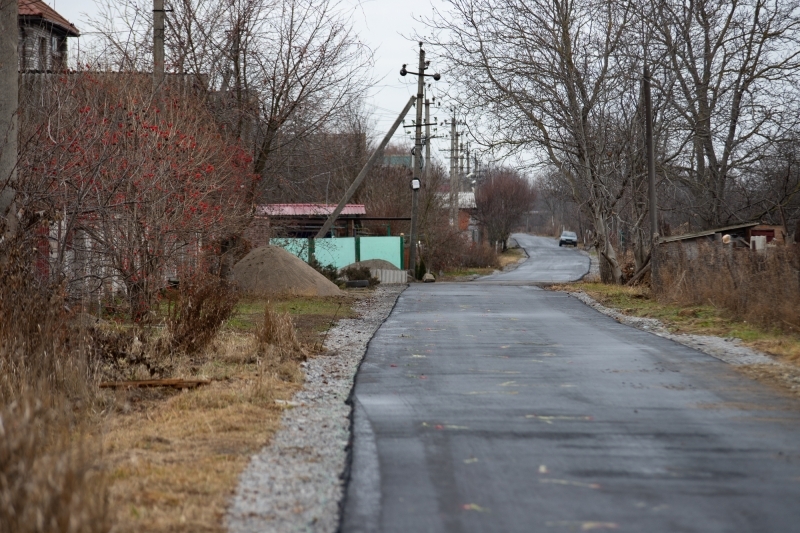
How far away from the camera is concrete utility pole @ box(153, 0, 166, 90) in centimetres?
1752

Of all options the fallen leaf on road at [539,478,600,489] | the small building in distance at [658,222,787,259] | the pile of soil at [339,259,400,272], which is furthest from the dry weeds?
the pile of soil at [339,259,400,272]

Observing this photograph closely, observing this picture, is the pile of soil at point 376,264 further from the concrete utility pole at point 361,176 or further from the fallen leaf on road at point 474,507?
the fallen leaf on road at point 474,507

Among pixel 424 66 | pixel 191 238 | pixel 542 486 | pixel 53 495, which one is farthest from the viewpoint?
pixel 424 66

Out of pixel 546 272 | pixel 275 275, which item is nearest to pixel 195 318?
pixel 275 275

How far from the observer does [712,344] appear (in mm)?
12789

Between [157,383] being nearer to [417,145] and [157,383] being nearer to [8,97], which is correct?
[8,97]

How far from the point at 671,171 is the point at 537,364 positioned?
21.7 metres

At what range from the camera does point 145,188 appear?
14547 millimetres

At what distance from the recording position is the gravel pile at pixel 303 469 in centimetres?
494

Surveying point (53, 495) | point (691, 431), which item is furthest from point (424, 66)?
point (53, 495)

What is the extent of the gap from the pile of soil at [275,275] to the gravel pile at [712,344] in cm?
856

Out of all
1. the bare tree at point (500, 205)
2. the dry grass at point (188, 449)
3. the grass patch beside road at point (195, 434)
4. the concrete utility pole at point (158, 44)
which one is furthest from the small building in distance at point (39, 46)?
the bare tree at point (500, 205)

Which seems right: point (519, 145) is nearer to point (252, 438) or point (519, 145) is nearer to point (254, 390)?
point (254, 390)

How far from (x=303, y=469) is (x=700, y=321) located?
37.7 feet
